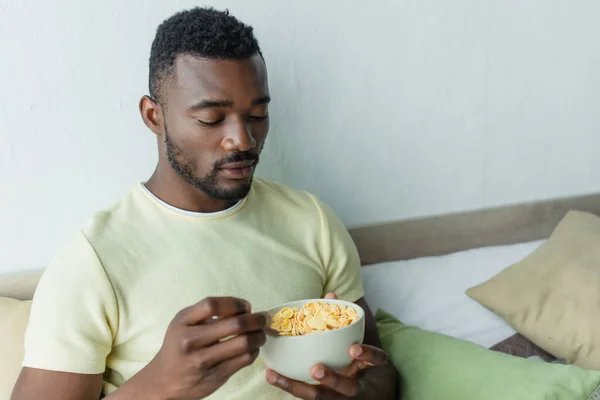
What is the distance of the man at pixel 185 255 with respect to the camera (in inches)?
39.1

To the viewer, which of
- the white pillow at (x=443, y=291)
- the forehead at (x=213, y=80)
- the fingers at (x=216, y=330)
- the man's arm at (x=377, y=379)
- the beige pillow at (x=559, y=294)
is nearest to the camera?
the fingers at (x=216, y=330)

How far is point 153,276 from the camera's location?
1089 mm

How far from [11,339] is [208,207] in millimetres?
427

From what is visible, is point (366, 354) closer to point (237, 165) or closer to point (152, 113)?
point (237, 165)

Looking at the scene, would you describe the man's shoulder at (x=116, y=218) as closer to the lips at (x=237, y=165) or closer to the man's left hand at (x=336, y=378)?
the lips at (x=237, y=165)

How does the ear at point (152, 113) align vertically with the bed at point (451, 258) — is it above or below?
above

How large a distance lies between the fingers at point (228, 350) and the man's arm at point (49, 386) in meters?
0.27

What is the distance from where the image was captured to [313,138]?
59.3 inches

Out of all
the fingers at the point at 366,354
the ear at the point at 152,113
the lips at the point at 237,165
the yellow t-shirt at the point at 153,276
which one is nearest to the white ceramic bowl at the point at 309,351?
the fingers at the point at 366,354

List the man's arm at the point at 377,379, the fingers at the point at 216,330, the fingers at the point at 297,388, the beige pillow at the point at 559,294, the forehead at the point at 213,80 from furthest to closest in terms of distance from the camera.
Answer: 1. the beige pillow at the point at 559,294
2. the man's arm at the point at 377,379
3. the forehead at the point at 213,80
4. the fingers at the point at 297,388
5. the fingers at the point at 216,330

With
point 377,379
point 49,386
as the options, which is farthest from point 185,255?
point 377,379

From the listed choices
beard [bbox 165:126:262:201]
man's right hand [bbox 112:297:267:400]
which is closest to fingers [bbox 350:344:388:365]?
man's right hand [bbox 112:297:267:400]

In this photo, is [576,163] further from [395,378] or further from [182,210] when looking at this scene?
[182,210]

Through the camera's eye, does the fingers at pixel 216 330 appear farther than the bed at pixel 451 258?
No
